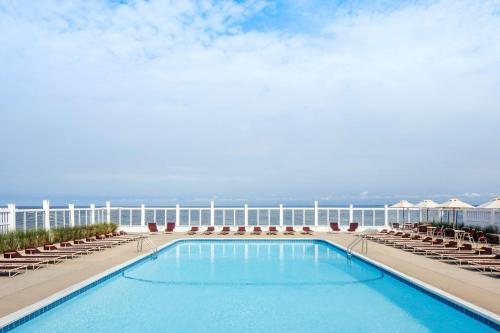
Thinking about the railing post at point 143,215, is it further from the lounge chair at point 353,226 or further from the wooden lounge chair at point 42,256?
the wooden lounge chair at point 42,256

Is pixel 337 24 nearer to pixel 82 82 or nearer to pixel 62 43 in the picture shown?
pixel 62 43

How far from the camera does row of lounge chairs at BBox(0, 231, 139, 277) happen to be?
902 cm

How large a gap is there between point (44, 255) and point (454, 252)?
387 inches

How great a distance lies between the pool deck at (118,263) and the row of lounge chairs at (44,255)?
23 centimetres

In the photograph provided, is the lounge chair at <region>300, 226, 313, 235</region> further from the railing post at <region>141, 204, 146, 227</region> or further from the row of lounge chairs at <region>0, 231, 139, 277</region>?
the row of lounge chairs at <region>0, 231, 139, 277</region>

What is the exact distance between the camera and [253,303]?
311 inches

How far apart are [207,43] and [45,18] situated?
5858 mm

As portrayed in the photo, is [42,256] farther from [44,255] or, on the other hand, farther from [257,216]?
[257,216]

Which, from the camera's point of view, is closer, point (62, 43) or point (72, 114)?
point (62, 43)

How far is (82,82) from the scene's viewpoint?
23.6m

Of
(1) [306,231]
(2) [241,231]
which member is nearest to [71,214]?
(2) [241,231]

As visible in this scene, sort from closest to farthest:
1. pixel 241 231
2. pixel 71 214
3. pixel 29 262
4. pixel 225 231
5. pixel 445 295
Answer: pixel 445 295 → pixel 29 262 → pixel 71 214 → pixel 241 231 → pixel 225 231

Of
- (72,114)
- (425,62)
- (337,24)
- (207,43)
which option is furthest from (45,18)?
(72,114)

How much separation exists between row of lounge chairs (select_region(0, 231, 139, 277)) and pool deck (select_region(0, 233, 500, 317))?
23cm
